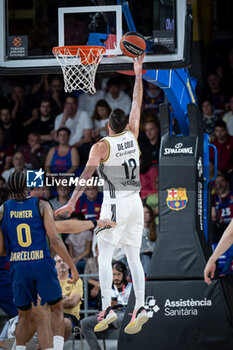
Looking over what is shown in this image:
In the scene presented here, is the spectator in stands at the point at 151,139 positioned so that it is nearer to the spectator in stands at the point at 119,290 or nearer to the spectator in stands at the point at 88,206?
the spectator in stands at the point at 88,206

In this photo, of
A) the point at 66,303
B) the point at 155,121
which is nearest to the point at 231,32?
the point at 155,121

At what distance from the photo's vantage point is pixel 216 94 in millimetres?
12812

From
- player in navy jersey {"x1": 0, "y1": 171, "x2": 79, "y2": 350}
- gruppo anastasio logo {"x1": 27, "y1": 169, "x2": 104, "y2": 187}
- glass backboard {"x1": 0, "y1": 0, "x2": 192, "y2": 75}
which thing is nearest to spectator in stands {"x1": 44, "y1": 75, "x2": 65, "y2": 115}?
gruppo anastasio logo {"x1": 27, "y1": 169, "x2": 104, "y2": 187}

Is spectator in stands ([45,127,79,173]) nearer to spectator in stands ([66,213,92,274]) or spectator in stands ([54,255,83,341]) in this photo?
spectator in stands ([66,213,92,274])

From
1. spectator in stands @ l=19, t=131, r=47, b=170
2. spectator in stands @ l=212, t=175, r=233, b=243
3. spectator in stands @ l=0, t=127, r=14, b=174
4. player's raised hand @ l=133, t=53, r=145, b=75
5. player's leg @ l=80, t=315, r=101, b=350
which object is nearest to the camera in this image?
player's raised hand @ l=133, t=53, r=145, b=75

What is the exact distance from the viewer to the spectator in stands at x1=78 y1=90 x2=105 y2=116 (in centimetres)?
1041

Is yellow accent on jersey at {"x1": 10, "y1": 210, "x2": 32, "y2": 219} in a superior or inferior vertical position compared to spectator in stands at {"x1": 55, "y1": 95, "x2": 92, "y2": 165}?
inferior

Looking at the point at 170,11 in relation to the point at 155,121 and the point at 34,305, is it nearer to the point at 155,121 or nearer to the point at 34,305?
the point at 155,121

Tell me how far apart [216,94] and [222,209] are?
3216 mm

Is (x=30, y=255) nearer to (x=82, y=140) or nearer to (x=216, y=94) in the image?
(x=82, y=140)

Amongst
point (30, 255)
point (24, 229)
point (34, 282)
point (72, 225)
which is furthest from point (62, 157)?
point (34, 282)

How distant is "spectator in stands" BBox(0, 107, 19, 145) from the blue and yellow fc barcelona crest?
8.73ft

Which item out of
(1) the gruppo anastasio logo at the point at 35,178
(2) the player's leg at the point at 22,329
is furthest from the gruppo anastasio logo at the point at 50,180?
(2) the player's leg at the point at 22,329

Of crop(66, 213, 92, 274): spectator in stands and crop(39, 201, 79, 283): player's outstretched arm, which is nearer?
crop(39, 201, 79, 283): player's outstretched arm
